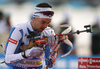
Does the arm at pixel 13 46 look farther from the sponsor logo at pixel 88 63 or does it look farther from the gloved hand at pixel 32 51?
the sponsor logo at pixel 88 63

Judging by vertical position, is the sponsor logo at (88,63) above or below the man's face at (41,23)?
below

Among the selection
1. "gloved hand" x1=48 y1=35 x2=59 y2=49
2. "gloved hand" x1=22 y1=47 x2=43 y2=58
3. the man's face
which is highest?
the man's face

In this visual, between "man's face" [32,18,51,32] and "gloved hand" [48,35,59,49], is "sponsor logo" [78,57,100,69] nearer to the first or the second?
"gloved hand" [48,35,59,49]

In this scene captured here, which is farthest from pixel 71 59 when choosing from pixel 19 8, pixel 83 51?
pixel 19 8

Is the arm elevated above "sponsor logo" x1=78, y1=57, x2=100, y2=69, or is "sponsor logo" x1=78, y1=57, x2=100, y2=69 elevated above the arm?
the arm

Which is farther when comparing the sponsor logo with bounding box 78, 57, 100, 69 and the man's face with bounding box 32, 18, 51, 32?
the man's face with bounding box 32, 18, 51, 32

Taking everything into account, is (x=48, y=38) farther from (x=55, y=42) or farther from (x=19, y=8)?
(x=19, y=8)

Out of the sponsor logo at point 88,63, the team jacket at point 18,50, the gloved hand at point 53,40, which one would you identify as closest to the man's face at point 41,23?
the team jacket at point 18,50

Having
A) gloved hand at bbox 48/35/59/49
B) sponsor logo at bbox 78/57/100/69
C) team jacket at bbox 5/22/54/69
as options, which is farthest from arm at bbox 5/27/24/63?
sponsor logo at bbox 78/57/100/69

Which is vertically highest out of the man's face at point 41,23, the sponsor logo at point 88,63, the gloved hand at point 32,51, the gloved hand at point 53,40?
the man's face at point 41,23

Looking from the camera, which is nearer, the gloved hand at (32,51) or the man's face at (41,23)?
the gloved hand at (32,51)

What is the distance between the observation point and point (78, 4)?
10.8 meters

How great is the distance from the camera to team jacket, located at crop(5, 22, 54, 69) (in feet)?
10.9

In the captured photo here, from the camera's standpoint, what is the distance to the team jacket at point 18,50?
3316 mm
